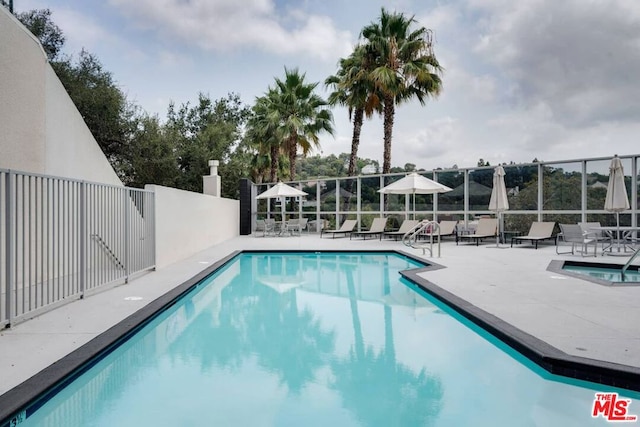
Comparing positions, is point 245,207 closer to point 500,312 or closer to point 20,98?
point 20,98

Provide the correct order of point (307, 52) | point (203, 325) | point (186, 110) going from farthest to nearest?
point (186, 110), point (307, 52), point (203, 325)

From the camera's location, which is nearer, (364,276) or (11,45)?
(11,45)

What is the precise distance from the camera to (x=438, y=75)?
54.9 ft

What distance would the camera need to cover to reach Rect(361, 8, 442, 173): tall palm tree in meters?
16.4

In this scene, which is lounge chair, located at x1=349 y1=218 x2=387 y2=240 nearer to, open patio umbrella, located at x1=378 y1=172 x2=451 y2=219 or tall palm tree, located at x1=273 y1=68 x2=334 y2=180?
open patio umbrella, located at x1=378 y1=172 x2=451 y2=219

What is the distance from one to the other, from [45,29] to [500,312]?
22314 millimetres

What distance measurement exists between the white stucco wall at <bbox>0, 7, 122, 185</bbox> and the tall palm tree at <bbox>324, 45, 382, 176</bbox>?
11757 millimetres

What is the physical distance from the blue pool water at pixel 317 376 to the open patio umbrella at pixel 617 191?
7.45 meters

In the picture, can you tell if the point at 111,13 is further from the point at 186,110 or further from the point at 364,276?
the point at 364,276

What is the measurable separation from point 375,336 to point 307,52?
1827cm

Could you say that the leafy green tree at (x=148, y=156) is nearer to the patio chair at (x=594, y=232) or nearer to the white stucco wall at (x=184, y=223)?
the white stucco wall at (x=184, y=223)

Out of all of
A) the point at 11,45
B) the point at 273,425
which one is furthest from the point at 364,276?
the point at 11,45

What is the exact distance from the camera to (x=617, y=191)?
34.3 feet

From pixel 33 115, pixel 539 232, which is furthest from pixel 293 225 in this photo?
pixel 33 115
